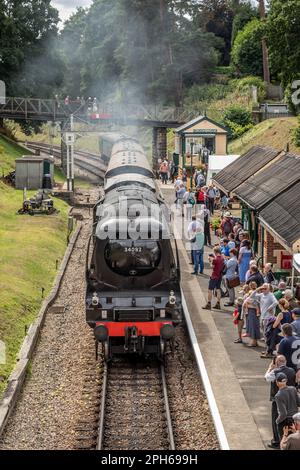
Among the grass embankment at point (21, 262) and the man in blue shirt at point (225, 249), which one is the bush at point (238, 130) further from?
the man in blue shirt at point (225, 249)

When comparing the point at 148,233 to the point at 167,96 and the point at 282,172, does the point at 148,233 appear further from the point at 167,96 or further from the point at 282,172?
the point at 167,96

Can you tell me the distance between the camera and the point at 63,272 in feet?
82.7

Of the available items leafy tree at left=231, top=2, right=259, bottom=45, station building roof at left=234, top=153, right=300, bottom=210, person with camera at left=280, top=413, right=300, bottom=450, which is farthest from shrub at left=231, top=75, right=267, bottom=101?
person with camera at left=280, top=413, right=300, bottom=450

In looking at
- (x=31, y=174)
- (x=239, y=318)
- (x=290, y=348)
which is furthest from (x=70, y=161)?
(x=290, y=348)

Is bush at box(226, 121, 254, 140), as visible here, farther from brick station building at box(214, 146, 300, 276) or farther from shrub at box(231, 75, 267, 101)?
brick station building at box(214, 146, 300, 276)

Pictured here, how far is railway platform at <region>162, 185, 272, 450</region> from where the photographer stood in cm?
1280

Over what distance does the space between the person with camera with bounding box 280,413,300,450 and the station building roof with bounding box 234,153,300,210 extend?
35.6 feet

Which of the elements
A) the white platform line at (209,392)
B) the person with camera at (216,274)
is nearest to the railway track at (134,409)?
the white platform line at (209,392)

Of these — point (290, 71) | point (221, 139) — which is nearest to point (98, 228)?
point (290, 71)

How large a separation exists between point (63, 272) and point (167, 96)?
49308 mm

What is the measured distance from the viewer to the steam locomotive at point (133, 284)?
16609 millimetres

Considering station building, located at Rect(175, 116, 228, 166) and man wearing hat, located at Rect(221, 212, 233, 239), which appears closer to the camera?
man wearing hat, located at Rect(221, 212, 233, 239)

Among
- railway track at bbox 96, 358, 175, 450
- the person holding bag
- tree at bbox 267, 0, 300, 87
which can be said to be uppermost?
tree at bbox 267, 0, 300, 87

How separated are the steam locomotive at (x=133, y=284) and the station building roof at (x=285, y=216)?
94.8 inches
